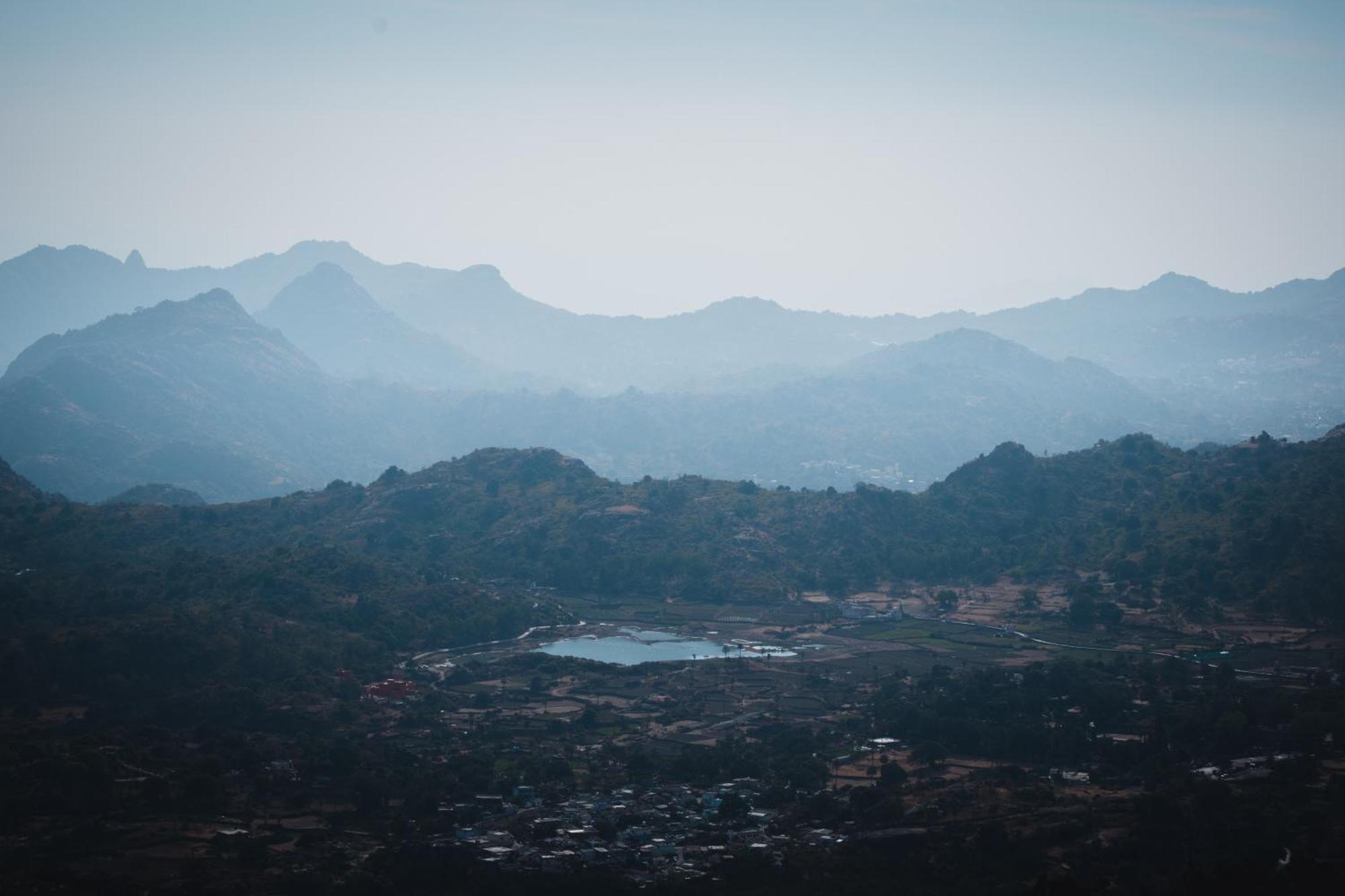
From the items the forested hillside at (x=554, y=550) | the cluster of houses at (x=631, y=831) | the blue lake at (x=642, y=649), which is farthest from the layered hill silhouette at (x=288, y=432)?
the cluster of houses at (x=631, y=831)

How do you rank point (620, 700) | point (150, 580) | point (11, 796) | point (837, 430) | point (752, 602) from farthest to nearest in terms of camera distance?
point (837, 430)
point (752, 602)
point (150, 580)
point (620, 700)
point (11, 796)

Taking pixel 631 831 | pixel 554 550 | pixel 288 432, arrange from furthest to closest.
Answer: pixel 288 432 < pixel 554 550 < pixel 631 831

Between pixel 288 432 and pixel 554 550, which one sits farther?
pixel 288 432

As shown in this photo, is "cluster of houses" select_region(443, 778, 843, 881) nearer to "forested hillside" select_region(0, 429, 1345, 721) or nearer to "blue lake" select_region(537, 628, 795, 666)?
"forested hillside" select_region(0, 429, 1345, 721)

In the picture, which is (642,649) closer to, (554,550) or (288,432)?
(554,550)

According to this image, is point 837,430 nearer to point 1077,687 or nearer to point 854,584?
point 854,584

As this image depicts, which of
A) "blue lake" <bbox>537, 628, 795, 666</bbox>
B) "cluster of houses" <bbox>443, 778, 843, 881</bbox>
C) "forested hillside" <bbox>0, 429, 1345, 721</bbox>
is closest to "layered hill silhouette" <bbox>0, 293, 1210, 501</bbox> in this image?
"forested hillside" <bbox>0, 429, 1345, 721</bbox>

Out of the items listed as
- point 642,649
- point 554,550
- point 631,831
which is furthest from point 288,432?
point 631,831

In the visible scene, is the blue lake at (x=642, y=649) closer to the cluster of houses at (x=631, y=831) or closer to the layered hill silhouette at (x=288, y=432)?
the cluster of houses at (x=631, y=831)

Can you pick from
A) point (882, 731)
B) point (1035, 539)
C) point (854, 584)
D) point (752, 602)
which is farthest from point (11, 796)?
point (1035, 539)
